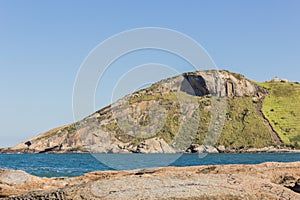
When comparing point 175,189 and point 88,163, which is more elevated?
point 88,163

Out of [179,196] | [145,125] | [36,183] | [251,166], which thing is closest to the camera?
[179,196]

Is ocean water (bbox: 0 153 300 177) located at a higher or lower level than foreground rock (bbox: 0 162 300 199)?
higher

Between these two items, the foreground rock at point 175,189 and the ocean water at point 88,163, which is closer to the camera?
the foreground rock at point 175,189

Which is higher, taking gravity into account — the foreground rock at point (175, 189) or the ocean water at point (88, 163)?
the ocean water at point (88, 163)

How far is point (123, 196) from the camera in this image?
35.0ft

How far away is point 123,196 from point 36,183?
7.52 metres

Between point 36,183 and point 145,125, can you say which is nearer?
point 36,183

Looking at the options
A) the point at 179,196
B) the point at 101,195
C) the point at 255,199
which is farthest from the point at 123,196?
the point at 255,199

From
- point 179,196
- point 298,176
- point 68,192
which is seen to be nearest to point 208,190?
point 179,196

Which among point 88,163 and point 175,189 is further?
point 88,163

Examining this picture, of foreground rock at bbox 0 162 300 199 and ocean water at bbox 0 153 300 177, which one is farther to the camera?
ocean water at bbox 0 153 300 177

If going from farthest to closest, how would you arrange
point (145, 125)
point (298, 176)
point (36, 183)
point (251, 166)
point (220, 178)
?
point (145, 125), point (36, 183), point (251, 166), point (298, 176), point (220, 178)

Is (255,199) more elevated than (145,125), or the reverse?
(145,125)

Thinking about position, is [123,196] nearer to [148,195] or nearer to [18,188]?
[148,195]
